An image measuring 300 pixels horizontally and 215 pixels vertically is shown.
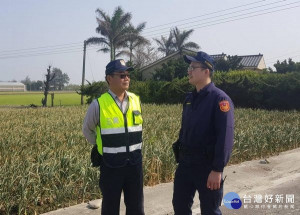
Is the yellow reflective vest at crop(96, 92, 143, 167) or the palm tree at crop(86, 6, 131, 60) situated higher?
the palm tree at crop(86, 6, 131, 60)

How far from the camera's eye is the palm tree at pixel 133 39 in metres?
38.8

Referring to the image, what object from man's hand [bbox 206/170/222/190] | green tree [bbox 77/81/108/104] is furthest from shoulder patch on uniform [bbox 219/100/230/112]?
green tree [bbox 77/81/108/104]

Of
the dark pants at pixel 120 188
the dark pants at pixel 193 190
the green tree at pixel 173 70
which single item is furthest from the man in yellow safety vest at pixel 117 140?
the green tree at pixel 173 70

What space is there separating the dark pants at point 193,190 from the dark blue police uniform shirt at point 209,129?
94 millimetres

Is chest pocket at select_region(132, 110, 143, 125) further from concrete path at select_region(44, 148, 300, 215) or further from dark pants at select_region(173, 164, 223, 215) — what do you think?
concrete path at select_region(44, 148, 300, 215)

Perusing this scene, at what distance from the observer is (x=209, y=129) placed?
322 cm

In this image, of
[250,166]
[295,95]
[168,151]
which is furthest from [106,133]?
[295,95]

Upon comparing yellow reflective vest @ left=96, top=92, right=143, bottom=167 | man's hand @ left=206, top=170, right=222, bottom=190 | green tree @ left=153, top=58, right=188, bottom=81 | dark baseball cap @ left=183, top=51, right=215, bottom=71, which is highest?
green tree @ left=153, top=58, right=188, bottom=81

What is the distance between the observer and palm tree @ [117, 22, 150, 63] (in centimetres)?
3878

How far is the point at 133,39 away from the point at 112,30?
2.94 metres

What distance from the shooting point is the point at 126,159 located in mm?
3350

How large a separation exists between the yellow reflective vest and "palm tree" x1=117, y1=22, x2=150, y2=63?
3509 cm

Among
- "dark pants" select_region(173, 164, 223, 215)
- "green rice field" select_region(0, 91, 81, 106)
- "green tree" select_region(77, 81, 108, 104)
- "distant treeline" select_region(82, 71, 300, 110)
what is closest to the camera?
"dark pants" select_region(173, 164, 223, 215)

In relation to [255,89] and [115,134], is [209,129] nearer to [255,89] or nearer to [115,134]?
[115,134]
